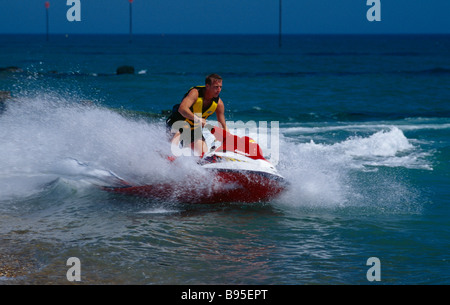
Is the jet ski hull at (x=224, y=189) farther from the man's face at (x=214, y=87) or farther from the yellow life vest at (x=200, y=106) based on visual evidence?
the man's face at (x=214, y=87)

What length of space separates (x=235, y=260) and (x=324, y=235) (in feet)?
5.17

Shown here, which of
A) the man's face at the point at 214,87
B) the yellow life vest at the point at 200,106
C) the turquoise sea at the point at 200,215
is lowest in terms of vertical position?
the turquoise sea at the point at 200,215

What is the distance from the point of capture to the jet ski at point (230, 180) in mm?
8680

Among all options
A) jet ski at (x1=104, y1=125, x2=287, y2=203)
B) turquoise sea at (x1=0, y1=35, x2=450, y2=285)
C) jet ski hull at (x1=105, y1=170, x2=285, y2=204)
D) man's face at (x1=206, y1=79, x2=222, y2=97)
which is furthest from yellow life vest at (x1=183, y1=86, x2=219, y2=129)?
jet ski hull at (x1=105, y1=170, x2=285, y2=204)

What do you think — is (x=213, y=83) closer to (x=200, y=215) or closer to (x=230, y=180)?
(x=230, y=180)

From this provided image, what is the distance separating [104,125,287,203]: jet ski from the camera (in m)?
8.68

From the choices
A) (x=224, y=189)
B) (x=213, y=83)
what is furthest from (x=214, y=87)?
(x=224, y=189)

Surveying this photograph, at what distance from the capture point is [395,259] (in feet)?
23.4

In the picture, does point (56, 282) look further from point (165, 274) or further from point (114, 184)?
point (114, 184)

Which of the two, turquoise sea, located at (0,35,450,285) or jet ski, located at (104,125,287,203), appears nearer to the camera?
turquoise sea, located at (0,35,450,285)

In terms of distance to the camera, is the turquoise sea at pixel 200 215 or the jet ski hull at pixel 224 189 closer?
the turquoise sea at pixel 200 215

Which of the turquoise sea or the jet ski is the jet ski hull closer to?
the jet ski

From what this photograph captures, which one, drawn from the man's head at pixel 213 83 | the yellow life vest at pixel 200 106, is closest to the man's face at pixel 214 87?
the man's head at pixel 213 83

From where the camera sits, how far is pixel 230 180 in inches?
346
